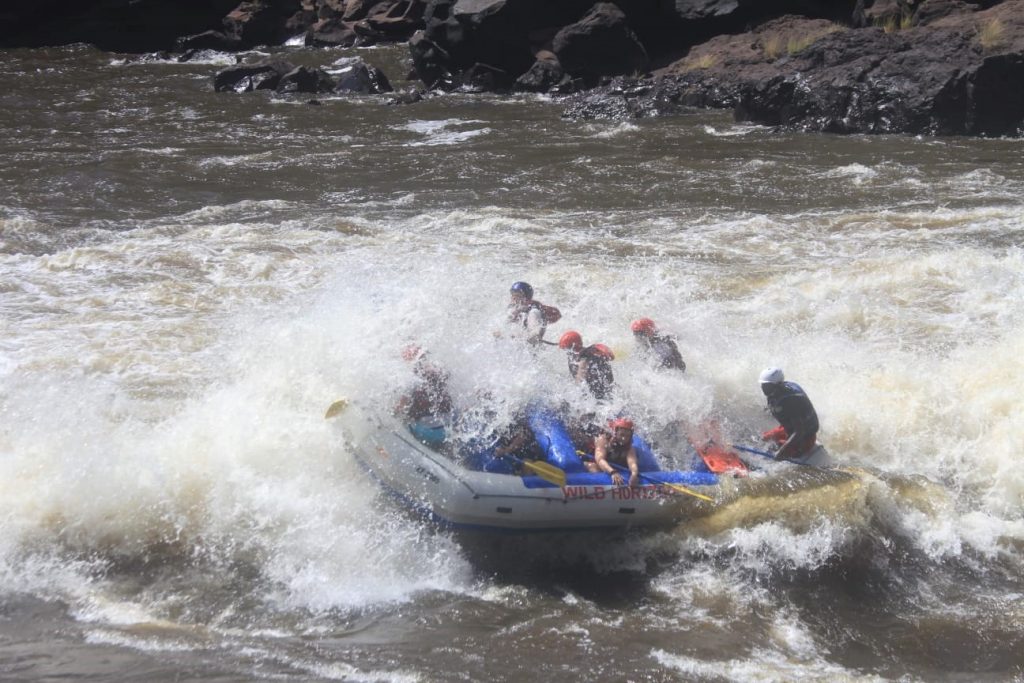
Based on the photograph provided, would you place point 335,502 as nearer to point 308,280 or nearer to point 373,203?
point 308,280

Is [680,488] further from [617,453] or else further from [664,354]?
[664,354]

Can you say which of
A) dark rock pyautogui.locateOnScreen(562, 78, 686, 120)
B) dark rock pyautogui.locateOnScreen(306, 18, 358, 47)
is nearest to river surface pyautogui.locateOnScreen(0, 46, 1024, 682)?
dark rock pyautogui.locateOnScreen(562, 78, 686, 120)

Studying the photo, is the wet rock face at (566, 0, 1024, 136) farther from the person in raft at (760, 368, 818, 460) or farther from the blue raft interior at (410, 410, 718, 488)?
the blue raft interior at (410, 410, 718, 488)

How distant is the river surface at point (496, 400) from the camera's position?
612 centimetres

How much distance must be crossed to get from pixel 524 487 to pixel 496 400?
3.03 ft

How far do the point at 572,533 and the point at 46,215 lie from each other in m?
11.7

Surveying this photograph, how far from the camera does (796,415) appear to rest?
7926mm

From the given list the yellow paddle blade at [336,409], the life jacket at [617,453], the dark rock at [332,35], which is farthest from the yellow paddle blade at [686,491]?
the dark rock at [332,35]

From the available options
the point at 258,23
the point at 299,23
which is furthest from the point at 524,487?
the point at 299,23

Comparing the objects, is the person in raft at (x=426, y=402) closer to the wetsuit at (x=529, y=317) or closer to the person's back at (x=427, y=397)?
the person's back at (x=427, y=397)

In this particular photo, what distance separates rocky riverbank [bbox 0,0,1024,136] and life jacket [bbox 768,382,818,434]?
13.1m

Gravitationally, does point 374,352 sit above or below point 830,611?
above

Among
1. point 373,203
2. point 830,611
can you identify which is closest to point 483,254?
point 373,203

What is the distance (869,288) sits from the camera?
38.9 ft
